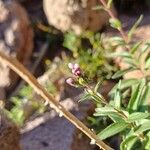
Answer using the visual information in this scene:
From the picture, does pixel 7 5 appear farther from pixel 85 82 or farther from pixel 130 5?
pixel 85 82

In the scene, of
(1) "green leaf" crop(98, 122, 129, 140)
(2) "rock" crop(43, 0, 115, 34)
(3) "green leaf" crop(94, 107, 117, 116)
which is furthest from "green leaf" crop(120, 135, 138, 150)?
(2) "rock" crop(43, 0, 115, 34)

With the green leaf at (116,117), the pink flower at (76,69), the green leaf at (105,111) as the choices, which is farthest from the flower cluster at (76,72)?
the green leaf at (116,117)

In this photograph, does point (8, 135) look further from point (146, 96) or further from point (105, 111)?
point (146, 96)

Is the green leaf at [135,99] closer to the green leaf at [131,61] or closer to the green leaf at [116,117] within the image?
the green leaf at [116,117]

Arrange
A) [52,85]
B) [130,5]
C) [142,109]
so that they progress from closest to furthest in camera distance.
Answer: [142,109] → [52,85] → [130,5]

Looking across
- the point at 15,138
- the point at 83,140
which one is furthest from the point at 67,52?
the point at 15,138

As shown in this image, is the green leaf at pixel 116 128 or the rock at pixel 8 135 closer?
the green leaf at pixel 116 128
